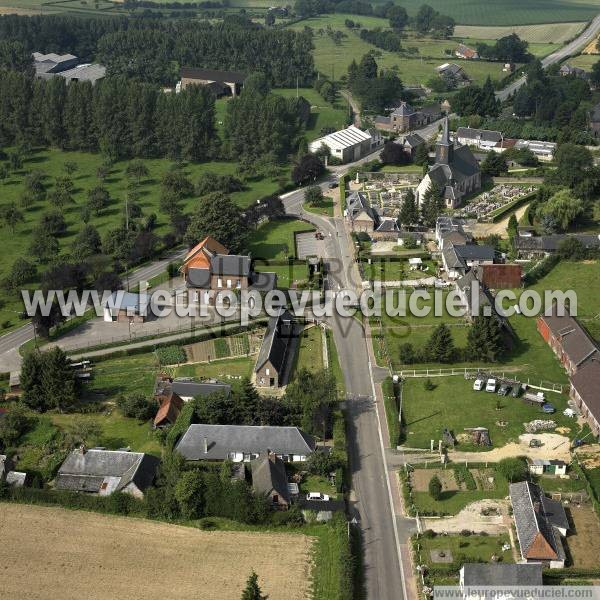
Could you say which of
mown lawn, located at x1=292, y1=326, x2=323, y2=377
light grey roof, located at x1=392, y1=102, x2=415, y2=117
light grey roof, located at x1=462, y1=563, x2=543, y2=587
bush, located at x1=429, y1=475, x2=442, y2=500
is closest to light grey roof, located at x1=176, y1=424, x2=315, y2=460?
bush, located at x1=429, y1=475, x2=442, y2=500

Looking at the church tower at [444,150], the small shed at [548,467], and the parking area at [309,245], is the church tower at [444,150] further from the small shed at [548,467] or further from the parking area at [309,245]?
the small shed at [548,467]

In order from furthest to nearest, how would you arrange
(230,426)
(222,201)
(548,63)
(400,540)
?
(548,63), (222,201), (230,426), (400,540)

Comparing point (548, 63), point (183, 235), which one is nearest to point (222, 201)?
point (183, 235)

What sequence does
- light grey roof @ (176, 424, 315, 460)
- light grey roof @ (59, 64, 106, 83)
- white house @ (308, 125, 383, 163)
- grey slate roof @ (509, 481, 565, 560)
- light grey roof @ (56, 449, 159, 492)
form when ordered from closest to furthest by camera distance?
1. grey slate roof @ (509, 481, 565, 560)
2. light grey roof @ (56, 449, 159, 492)
3. light grey roof @ (176, 424, 315, 460)
4. white house @ (308, 125, 383, 163)
5. light grey roof @ (59, 64, 106, 83)

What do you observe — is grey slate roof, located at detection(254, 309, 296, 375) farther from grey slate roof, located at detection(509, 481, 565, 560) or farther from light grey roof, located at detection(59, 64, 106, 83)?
light grey roof, located at detection(59, 64, 106, 83)

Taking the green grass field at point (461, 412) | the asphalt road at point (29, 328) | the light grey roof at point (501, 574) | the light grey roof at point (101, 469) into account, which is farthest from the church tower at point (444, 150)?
the light grey roof at point (501, 574)

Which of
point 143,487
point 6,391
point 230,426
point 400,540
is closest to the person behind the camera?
point 400,540

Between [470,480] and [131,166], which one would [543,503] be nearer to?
[470,480]
